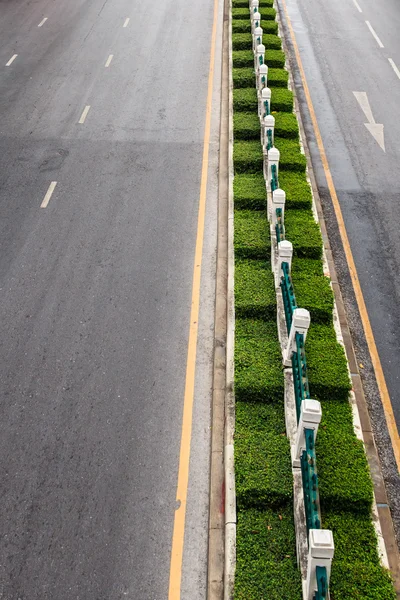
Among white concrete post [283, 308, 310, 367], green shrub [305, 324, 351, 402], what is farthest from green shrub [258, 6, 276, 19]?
white concrete post [283, 308, 310, 367]

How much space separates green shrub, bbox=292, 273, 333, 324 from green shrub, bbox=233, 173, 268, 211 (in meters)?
1.92

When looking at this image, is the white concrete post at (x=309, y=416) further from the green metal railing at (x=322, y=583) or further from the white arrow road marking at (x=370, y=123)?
the white arrow road marking at (x=370, y=123)

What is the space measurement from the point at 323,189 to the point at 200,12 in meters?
14.4

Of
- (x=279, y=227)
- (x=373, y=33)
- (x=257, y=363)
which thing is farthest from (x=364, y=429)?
(x=373, y=33)

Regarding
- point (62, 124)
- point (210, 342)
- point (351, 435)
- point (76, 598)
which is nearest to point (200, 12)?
point (62, 124)

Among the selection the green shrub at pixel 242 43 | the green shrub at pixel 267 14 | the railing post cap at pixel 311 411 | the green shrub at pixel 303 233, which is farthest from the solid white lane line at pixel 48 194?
the green shrub at pixel 267 14

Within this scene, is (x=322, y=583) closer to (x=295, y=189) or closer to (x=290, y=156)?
(x=295, y=189)

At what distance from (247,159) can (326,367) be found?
253 inches

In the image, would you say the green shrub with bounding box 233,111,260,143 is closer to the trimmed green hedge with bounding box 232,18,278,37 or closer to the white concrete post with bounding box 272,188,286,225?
the white concrete post with bounding box 272,188,286,225

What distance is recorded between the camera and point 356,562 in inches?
240

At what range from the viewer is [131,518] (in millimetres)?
6973

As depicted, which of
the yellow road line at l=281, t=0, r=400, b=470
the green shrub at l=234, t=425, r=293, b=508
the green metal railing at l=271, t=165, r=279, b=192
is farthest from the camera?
the green metal railing at l=271, t=165, r=279, b=192

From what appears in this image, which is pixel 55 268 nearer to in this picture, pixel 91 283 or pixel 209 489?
pixel 91 283

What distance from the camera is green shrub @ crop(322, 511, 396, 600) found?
5.88 metres
